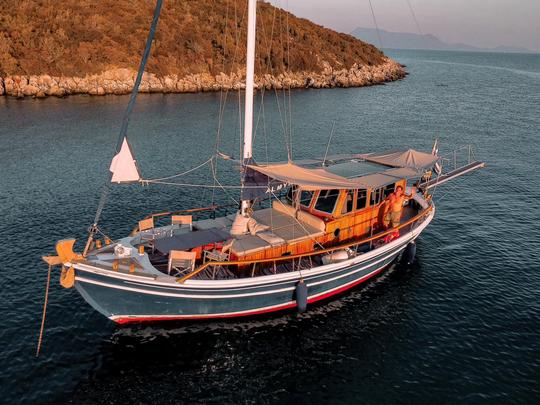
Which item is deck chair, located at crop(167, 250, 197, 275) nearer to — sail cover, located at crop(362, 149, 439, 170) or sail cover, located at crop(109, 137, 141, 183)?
sail cover, located at crop(109, 137, 141, 183)

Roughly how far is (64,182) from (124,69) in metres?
58.7

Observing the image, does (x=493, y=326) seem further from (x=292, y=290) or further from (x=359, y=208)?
(x=292, y=290)

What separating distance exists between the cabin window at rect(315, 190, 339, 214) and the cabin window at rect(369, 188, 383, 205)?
2511mm

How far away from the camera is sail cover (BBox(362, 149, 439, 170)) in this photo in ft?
81.4

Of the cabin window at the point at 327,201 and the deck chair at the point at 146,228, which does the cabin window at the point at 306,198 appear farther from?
the deck chair at the point at 146,228

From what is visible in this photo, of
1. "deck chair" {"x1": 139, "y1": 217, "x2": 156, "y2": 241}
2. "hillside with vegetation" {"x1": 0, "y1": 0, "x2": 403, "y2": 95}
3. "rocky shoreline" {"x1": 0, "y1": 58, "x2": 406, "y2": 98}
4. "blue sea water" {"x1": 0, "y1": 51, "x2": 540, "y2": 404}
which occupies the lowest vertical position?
"blue sea water" {"x1": 0, "y1": 51, "x2": 540, "y2": 404}

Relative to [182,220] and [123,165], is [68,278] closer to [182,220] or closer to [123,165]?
[123,165]

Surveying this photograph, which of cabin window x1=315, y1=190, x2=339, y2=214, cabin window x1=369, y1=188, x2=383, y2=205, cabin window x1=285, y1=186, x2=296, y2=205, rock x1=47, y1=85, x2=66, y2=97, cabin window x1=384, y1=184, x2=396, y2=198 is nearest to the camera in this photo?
cabin window x1=315, y1=190, x2=339, y2=214

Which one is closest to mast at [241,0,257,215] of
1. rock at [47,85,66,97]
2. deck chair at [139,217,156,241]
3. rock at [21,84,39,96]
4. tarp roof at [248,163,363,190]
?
tarp roof at [248,163,363,190]

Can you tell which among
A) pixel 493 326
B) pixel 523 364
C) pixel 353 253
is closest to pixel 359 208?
pixel 353 253

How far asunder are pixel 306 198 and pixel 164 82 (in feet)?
260

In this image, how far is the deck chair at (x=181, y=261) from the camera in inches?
678

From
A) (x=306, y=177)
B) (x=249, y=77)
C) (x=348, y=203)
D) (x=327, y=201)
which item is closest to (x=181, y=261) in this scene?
(x=306, y=177)

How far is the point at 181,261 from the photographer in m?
17.5
